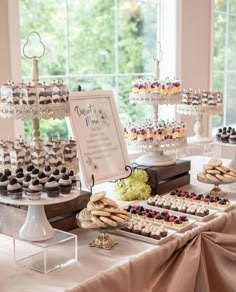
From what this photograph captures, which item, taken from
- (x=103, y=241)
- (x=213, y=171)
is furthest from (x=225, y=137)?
(x=103, y=241)

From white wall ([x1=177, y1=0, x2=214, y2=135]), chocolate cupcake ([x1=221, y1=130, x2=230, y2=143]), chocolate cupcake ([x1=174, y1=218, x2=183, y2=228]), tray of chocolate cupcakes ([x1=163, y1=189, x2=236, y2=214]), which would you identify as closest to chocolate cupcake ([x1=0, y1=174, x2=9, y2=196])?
chocolate cupcake ([x1=174, y1=218, x2=183, y2=228])

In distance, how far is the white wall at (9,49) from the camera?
2.23 meters

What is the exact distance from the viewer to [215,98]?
2383 mm

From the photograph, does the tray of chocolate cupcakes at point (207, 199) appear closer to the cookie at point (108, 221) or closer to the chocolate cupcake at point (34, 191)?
the cookie at point (108, 221)

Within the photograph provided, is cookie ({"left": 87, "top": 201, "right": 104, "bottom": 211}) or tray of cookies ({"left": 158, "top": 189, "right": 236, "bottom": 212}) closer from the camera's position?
cookie ({"left": 87, "top": 201, "right": 104, "bottom": 211})

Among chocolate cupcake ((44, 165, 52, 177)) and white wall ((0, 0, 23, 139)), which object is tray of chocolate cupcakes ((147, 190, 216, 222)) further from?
white wall ((0, 0, 23, 139))

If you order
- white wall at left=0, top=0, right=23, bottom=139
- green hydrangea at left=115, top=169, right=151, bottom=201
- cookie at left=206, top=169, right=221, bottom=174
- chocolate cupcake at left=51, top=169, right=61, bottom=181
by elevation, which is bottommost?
green hydrangea at left=115, top=169, right=151, bottom=201

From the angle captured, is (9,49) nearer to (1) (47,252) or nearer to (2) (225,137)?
(2) (225,137)

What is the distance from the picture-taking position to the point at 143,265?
1249mm

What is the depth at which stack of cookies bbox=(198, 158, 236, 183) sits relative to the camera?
1.81 meters

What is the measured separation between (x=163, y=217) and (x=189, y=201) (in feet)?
0.77

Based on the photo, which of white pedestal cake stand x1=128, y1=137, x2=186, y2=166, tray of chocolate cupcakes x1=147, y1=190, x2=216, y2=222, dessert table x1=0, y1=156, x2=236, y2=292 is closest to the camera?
dessert table x1=0, y1=156, x2=236, y2=292

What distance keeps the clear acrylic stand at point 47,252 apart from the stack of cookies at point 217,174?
0.70 meters

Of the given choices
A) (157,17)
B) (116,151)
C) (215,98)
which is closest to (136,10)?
(157,17)
